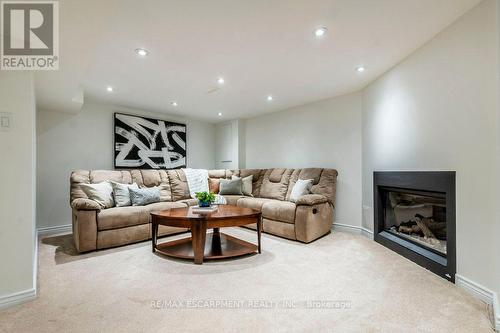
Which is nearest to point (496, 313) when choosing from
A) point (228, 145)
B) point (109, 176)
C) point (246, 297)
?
point (246, 297)

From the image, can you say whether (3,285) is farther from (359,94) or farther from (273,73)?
(359,94)

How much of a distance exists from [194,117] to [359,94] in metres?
3.51

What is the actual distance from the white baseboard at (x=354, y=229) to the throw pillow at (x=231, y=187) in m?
1.91

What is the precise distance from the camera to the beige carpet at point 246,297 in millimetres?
1539

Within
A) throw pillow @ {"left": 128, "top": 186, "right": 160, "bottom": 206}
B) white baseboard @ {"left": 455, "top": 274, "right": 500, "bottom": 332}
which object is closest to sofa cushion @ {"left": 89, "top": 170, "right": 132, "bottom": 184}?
throw pillow @ {"left": 128, "top": 186, "right": 160, "bottom": 206}

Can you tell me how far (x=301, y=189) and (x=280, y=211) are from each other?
0.59 meters

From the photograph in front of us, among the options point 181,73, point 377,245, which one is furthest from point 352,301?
point 181,73

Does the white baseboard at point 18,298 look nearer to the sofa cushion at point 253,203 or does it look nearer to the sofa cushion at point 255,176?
the sofa cushion at point 253,203

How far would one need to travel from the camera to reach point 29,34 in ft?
5.46

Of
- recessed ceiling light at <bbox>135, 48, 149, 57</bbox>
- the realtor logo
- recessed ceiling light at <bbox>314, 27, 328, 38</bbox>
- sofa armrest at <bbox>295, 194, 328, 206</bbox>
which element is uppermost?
recessed ceiling light at <bbox>314, 27, 328, 38</bbox>

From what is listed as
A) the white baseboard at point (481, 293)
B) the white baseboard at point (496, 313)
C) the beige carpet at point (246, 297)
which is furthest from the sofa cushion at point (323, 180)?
the white baseboard at point (496, 313)

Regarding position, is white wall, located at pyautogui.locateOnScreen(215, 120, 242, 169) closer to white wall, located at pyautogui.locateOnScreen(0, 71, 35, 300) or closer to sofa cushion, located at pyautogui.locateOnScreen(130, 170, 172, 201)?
sofa cushion, located at pyautogui.locateOnScreen(130, 170, 172, 201)

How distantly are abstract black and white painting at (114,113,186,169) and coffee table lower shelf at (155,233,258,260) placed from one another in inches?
87.3

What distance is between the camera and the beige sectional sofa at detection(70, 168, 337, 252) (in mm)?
2938
